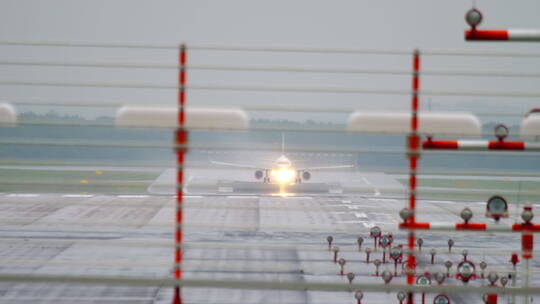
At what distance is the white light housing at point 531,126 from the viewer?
447cm

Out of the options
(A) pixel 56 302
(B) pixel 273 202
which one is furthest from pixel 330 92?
(B) pixel 273 202

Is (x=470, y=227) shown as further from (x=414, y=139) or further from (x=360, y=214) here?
(x=360, y=214)

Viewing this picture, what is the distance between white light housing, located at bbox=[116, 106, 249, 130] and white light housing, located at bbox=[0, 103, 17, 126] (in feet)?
2.70

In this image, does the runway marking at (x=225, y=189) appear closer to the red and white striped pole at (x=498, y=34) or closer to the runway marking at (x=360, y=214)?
the runway marking at (x=360, y=214)

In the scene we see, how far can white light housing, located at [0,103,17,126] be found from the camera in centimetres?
452

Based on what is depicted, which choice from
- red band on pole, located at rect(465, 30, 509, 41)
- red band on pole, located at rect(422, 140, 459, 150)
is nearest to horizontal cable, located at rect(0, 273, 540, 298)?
red band on pole, located at rect(422, 140, 459, 150)

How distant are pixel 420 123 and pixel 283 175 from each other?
117 ft

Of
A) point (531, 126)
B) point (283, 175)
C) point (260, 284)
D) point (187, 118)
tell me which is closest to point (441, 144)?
point (531, 126)

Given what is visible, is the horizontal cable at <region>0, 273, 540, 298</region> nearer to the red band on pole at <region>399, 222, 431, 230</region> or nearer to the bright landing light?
the red band on pole at <region>399, 222, 431, 230</region>

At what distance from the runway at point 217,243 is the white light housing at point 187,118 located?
2.63 feet

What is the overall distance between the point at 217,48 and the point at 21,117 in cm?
154

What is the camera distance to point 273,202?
33719mm

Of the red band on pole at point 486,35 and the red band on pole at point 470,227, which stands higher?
the red band on pole at point 486,35

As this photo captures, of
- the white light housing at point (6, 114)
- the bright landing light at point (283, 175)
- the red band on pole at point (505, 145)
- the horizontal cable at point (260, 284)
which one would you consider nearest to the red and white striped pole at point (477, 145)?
the red band on pole at point (505, 145)
